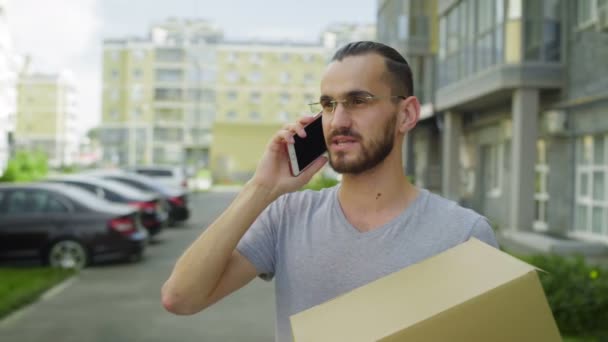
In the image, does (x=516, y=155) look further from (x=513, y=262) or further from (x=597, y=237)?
(x=513, y=262)

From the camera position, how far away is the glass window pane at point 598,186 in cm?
1627

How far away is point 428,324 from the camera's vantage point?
1.54 metres

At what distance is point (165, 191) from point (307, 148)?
1908 centimetres

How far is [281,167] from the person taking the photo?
2.22m

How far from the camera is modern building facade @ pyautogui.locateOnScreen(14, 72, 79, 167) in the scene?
4902 inches

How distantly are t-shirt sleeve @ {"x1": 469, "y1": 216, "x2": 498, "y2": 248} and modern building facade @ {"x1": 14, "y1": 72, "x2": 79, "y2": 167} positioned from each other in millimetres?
126288

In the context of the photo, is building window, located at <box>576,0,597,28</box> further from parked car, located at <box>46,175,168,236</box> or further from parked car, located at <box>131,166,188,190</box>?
parked car, located at <box>131,166,188,190</box>

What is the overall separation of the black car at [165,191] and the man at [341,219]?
18018 mm

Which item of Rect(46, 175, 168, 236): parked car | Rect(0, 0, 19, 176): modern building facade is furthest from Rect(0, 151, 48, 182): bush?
Rect(46, 175, 168, 236): parked car

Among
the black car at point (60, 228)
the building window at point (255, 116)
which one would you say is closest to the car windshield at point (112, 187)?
the black car at point (60, 228)

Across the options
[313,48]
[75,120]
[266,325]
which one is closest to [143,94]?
[313,48]

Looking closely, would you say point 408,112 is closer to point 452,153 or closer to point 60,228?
point 60,228

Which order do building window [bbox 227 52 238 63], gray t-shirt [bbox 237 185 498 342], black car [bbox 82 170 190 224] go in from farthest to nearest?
building window [bbox 227 52 238 63] → black car [bbox 82 170 190 224] → gray t-shirt [bbox 237 185 498 342]

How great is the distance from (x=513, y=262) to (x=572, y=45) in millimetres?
17005
